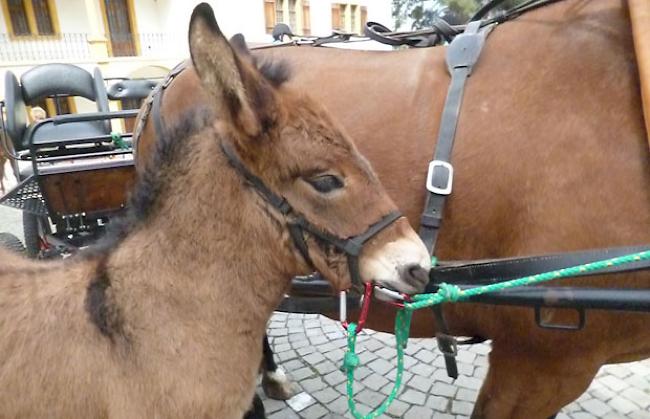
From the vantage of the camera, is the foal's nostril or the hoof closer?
the foal's nostril

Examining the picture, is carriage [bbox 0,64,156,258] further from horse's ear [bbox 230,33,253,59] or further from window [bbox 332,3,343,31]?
window [bbox 332,3,343,31]

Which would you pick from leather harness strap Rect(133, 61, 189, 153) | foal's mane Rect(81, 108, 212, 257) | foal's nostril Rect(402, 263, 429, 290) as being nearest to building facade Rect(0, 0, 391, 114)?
leather harness strap Rect(133, 61, 189, 153)

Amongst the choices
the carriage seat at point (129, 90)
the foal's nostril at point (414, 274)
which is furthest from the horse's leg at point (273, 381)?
the carriage seat at point (129, 90)

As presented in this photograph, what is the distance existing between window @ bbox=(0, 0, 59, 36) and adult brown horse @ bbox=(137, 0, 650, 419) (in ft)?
66.1

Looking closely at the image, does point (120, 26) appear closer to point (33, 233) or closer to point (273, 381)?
point (33, 233)

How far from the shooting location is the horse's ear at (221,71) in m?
1.32

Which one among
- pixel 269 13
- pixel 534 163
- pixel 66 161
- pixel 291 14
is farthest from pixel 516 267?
pixel 291 14

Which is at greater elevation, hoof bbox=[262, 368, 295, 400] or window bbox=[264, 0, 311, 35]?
window bbox=[264, 0, 311, 35]

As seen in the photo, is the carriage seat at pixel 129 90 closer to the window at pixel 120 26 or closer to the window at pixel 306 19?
the window at pixel 120 26

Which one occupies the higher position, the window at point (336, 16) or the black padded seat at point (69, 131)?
the window at point (336, 16)

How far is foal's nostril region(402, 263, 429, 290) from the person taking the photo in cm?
153

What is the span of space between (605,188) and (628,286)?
0.37 meters

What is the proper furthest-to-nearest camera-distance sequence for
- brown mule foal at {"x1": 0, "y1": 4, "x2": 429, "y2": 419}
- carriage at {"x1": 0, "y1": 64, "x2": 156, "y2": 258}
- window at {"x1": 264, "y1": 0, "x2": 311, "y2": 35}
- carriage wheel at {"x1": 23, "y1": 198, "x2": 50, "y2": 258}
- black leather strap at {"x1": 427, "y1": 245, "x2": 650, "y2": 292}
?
window at {"x1": 264, "y1": 0, "x2": 311, "y2": 35} → carriage wheel at {"x1": 23, "y1": 198, "x2": 50, "y2": 258} → carriage at {"x1": 0, "y1": 64, "x2": 156, "y2": 258} → black leather strap at {"x1": 427, "y1": 245, "x2": 650, "y2": 292} → brown mule foal at {"x1": 0, "y1": 4, "x2": 429, "y2": 419}

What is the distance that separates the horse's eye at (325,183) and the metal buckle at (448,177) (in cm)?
45
